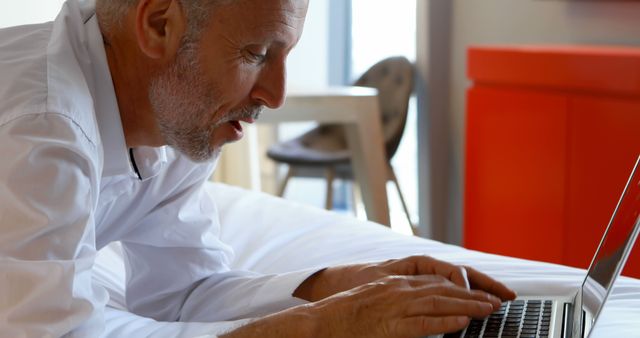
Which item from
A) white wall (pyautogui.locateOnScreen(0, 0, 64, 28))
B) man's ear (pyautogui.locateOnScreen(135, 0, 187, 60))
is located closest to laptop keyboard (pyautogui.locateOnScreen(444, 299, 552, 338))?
man's ear (pyautogui.locateOnScreen(135, 0, 187, 60))

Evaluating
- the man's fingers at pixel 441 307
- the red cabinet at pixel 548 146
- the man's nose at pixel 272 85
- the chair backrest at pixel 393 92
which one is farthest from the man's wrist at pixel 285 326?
the chair backrest at pixel 393 92

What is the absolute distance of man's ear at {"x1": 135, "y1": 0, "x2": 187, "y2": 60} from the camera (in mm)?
1374

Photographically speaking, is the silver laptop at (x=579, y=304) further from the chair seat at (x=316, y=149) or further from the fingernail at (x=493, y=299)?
the chair seat at (x=316, y=149)

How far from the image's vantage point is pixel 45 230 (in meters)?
1.14

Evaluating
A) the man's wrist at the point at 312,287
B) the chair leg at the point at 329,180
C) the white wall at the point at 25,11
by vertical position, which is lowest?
the chair leg at the point at 329,180

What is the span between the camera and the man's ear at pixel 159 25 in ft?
4.51

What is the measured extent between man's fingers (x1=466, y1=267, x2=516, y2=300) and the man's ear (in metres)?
0.50

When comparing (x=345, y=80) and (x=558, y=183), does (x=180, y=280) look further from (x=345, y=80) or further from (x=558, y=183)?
(x=345, y=80)

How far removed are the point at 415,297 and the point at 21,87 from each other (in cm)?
52

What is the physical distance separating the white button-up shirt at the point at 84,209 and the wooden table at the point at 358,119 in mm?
1549

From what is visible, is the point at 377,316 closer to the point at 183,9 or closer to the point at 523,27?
the point at 183,9

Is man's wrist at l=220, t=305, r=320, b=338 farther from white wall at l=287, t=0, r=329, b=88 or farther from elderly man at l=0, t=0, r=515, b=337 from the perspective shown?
white wall at l=287, t=0, r=329, b=88

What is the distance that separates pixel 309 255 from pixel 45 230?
780 mm

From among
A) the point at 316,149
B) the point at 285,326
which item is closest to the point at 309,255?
the point at 285,326
